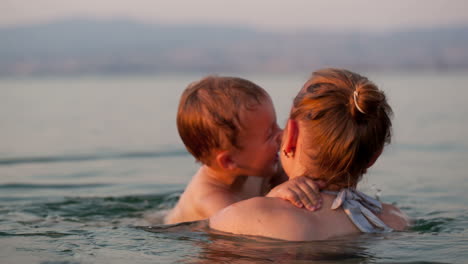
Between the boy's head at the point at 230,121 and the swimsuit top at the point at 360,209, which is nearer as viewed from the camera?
the swimsuit top at the point at 360,209

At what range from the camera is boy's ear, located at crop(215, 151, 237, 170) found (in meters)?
4.43

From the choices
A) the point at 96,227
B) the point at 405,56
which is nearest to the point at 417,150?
the point at 96,227

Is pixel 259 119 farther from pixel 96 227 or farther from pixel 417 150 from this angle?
pixel 417 150

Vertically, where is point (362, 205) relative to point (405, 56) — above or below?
below

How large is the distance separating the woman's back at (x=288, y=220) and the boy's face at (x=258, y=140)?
85 cm

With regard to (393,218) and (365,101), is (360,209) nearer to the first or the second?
(393,218)

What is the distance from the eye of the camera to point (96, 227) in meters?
4.66

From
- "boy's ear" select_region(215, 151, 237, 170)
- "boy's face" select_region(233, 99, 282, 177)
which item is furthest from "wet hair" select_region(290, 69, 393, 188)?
"boy's ear" select_region(215, 151, 237, 170)

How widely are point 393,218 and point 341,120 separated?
102 centimetres

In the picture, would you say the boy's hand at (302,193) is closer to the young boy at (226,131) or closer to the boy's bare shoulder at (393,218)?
the boy's bare shoulder at (393,218)

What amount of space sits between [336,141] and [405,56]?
92.9 meters

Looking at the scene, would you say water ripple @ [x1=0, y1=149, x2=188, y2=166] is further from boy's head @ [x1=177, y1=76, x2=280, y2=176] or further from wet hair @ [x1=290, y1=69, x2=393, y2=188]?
wet hair @ [x1=290, y1=69, x2=393, y2=188]

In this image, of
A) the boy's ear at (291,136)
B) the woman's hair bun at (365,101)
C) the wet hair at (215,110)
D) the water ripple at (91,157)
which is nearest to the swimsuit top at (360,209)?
the boy's ear at (291,136)

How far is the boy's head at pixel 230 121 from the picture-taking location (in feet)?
14.0
